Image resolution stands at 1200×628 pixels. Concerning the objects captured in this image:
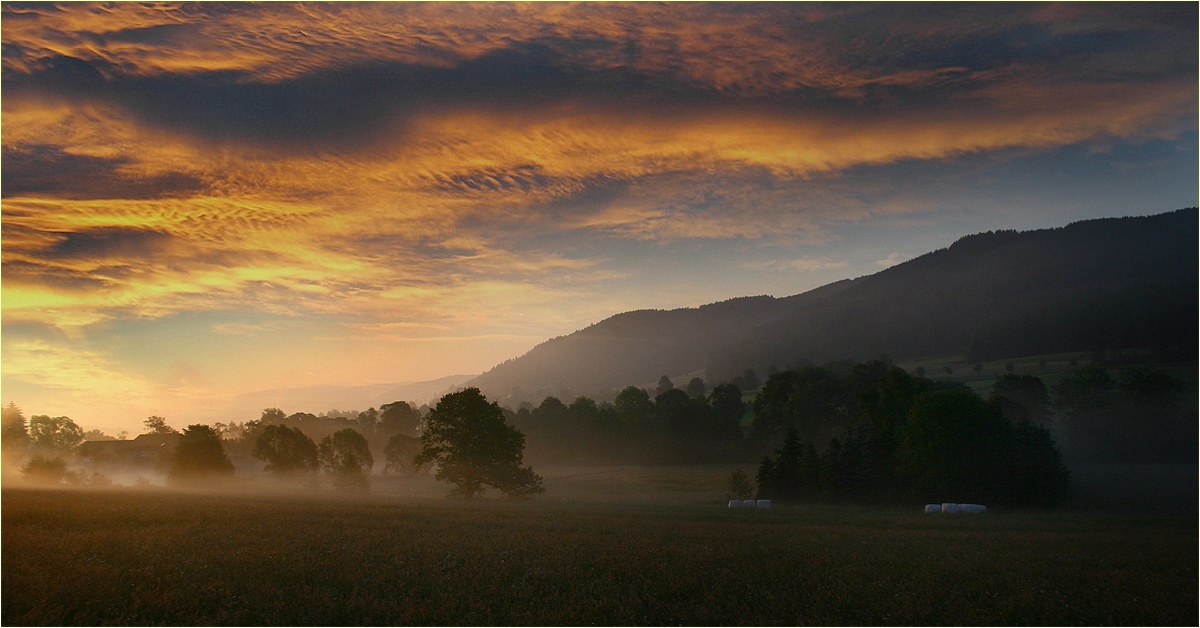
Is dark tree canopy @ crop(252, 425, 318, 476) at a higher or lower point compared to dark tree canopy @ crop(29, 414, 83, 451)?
lower

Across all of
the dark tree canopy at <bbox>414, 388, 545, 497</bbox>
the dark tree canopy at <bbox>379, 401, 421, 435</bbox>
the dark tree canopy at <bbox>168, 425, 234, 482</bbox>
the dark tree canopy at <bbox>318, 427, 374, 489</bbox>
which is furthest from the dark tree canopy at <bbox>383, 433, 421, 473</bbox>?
the dark tree canopy at <bbox>414, 388, 545, 497</bbox>

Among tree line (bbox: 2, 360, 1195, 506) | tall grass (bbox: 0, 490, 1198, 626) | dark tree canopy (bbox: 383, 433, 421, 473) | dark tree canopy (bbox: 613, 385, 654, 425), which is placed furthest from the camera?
dark tree canopy (bbox: 613, 385, 654, 425)

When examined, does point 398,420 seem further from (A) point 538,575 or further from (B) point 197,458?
(A) point 538,575

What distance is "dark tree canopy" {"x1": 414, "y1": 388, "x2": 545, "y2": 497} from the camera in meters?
59.4

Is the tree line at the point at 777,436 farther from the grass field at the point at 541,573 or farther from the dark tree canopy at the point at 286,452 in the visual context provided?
the grass field at the point at 541,573

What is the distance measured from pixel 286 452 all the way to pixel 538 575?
256ft

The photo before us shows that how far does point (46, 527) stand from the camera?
21844 mm

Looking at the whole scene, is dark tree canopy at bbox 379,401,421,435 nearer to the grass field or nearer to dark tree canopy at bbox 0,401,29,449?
dark tree canopy at bbox 0,401,29,449

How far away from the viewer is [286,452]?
280 feet

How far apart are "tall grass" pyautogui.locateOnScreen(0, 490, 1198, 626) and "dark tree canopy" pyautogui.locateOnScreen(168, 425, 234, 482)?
54196mm

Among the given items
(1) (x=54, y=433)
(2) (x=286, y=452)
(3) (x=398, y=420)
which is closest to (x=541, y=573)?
(2) (x=286, y=452)

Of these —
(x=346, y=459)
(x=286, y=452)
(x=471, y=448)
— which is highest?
(x=471, y=448)

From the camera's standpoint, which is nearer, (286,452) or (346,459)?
(346,459)

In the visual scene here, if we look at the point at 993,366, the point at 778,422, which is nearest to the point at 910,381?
the point at 778,422
